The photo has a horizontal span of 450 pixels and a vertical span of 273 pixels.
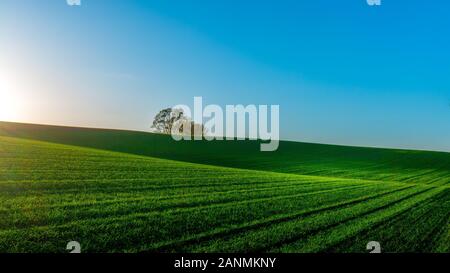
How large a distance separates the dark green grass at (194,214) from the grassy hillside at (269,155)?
650 inches

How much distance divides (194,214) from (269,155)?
122 feet

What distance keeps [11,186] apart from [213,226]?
848cm

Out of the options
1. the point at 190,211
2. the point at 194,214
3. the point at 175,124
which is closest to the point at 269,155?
the point at 175,124

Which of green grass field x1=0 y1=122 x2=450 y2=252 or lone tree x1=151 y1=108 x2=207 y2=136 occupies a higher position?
lone tree x1=151 y1=108 x2=207 y2=136

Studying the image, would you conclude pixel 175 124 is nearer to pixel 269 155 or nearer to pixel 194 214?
pixel 269 155

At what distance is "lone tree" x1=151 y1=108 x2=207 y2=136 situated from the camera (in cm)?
5465

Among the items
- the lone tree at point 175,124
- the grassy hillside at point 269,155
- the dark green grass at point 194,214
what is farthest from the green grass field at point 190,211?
the lone tree at point 175,124

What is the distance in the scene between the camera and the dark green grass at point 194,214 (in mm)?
10062

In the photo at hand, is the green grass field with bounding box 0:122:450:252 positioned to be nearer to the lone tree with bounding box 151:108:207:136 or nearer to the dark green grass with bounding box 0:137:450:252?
the dark green grass with bounding box 0:137:450:252

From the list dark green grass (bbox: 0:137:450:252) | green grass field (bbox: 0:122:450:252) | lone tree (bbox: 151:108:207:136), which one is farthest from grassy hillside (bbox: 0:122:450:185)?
dark green grass (bbox: 0:137:450:252)

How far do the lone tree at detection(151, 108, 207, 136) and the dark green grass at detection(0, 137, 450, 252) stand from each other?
3310 cm

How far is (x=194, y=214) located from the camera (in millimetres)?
12930
